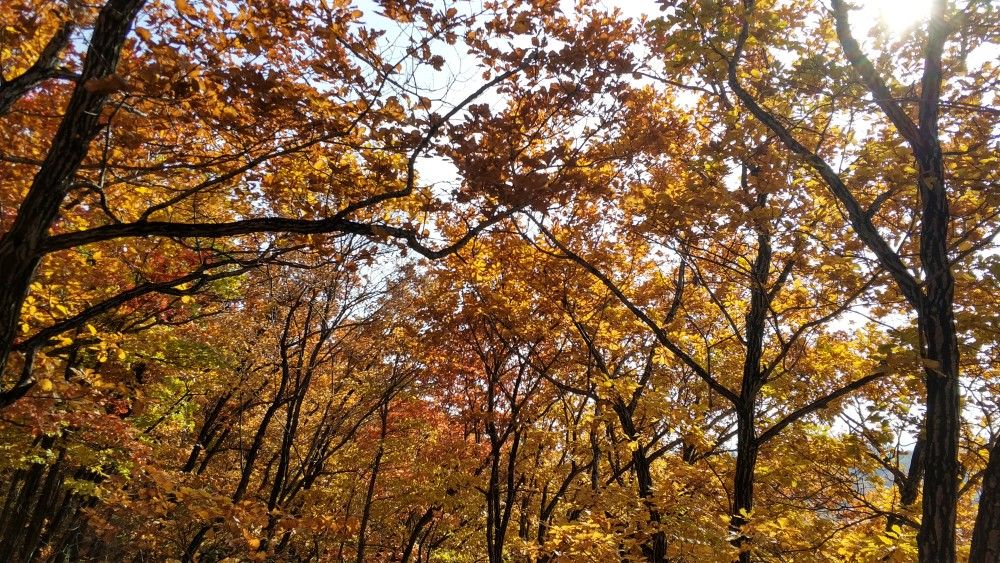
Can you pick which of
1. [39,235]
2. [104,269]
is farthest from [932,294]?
[104,269]

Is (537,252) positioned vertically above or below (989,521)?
above

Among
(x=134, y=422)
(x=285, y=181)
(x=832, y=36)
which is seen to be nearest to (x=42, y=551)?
(x=134, y=422)

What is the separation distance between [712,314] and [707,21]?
24.4ft

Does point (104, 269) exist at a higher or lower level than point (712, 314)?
lower

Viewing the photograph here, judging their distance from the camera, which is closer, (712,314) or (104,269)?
(104,269)

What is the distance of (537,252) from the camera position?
29.3 feet

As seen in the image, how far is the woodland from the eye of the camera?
3691mm

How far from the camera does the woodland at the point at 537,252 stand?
369cm

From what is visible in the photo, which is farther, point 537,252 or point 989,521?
point 537,252

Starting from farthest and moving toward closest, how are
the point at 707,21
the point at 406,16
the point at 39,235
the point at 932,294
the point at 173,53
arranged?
the point at 707,21
the point at 406,16
the point at 932,294
the point at 173,53
the point at 39,235

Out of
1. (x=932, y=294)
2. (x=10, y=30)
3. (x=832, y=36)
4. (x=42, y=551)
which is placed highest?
(x=832, y=36)

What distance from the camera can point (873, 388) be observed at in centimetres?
917

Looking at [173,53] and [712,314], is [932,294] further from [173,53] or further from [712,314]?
[712,314]

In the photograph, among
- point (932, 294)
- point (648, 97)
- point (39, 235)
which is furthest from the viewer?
point (648, 97)
